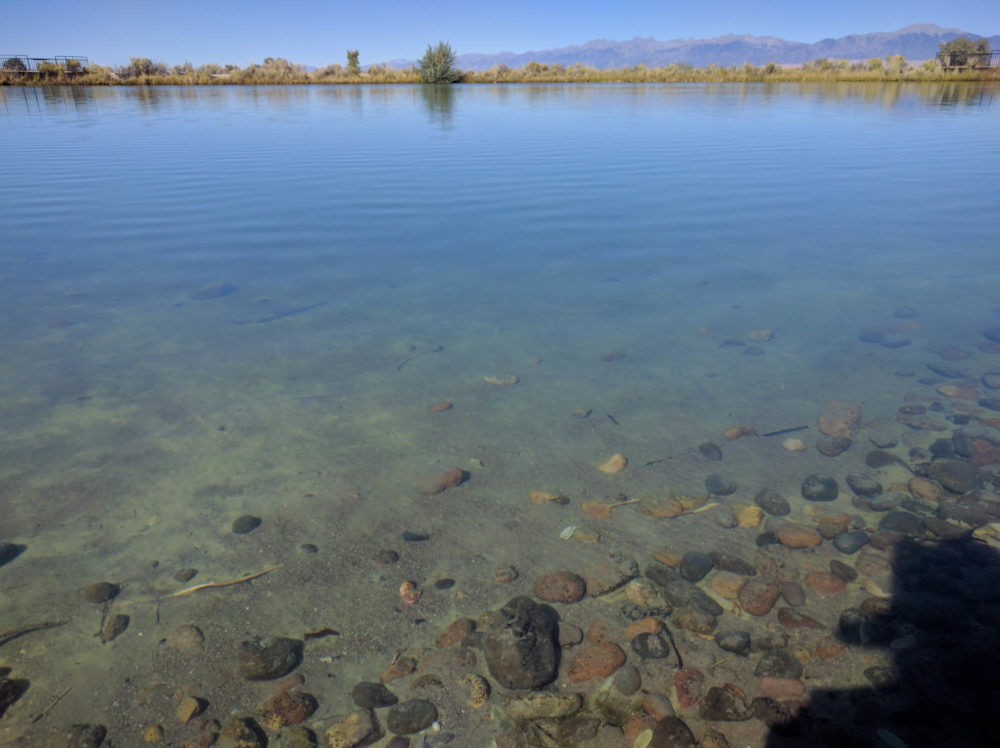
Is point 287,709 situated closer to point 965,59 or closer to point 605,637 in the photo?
point 605,637

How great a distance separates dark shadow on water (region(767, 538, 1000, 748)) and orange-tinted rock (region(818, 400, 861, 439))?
1127 millimetres

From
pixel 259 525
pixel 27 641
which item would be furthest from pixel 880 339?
pixel 27 641

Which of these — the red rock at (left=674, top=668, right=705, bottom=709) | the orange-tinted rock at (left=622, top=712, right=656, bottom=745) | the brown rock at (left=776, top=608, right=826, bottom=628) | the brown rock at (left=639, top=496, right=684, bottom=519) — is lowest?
the orange-tinted rock at (left=622, top=712, right=656, bottom=745)

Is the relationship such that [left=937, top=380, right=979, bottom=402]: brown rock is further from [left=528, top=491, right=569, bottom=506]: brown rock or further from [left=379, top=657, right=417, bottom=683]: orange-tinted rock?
[left=379, top=657, right=417, bottom=683]: orange-tinted rock

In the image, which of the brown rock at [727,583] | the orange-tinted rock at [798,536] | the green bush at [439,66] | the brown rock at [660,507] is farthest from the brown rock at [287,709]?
the green bush at [439,66]

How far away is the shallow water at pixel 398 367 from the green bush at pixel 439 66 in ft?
146

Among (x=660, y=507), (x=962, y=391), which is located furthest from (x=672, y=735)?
(x=962, y=391)

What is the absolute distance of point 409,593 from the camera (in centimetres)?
275

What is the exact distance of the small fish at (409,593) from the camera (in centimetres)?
271

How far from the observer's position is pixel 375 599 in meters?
2.72

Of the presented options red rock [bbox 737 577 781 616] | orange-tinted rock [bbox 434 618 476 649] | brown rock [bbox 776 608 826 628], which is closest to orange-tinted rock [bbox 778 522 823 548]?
red rock [bbox 737 577 781 616]

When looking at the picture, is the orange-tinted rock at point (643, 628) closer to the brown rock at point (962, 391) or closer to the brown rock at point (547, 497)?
the brown rock at point (547, 497)

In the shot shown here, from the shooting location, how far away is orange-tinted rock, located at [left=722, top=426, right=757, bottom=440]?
12.9ft

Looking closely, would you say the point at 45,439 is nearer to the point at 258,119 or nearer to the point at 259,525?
the point at 259,525
